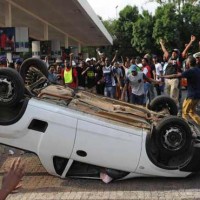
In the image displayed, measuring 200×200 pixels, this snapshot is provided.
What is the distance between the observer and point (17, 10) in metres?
23.4

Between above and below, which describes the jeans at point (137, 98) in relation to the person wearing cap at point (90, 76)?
below

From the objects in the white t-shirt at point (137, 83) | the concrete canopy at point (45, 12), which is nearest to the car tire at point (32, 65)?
the white t-shirt at point (137, 83)

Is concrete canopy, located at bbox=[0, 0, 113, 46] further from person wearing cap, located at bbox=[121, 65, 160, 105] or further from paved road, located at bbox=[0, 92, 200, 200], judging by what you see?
paved road, located at bbox=[0, 92, 200, 200]

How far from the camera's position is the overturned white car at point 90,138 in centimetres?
597

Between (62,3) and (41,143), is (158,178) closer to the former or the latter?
(41,143)

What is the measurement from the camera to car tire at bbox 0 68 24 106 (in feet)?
19.9

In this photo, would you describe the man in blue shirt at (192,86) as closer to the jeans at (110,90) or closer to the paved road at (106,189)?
the paved road at (106,189)

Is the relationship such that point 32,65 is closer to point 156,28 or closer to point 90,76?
point 90,76

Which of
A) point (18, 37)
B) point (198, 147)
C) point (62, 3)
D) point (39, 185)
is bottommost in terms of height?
Answer: point (39, 185)

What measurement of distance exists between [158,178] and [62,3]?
15.3 meters

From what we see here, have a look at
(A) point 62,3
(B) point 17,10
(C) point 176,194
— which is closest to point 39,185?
(C) point 176,194

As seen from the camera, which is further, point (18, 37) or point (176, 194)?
point (18, 37)

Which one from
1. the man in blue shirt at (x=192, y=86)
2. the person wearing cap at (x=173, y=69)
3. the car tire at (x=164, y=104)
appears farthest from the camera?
the person wearing cap at (x=173, y=69)

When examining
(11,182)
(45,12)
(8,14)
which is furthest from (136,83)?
(45,12)
